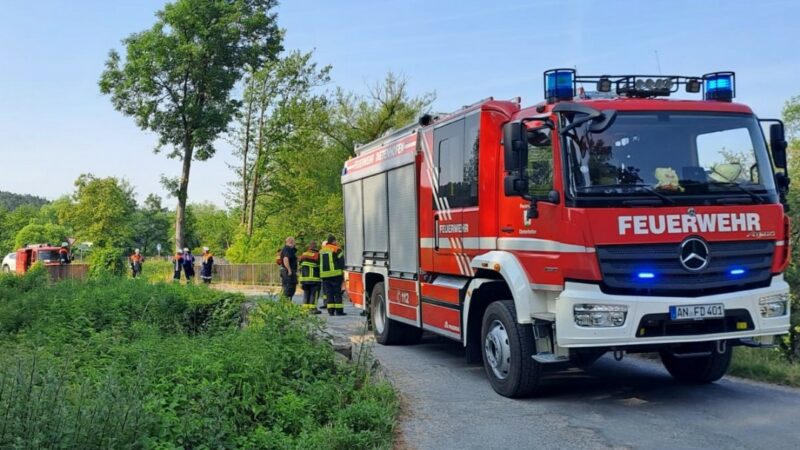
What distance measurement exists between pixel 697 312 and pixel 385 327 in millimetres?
5697

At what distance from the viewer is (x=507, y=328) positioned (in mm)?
7336

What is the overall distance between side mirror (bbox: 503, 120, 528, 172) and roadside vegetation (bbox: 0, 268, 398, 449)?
2.43 m

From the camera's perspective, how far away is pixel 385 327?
11430mm

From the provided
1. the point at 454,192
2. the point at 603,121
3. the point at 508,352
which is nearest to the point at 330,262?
the point at 454,192

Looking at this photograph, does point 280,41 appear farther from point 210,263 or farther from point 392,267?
point 392,267

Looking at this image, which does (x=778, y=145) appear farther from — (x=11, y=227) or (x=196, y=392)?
(x=11, y=227)

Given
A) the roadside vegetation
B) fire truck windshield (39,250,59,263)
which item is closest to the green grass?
the roadside vegetation

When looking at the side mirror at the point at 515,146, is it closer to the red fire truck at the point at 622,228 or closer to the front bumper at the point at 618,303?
the red fire truck at the point at 622,228

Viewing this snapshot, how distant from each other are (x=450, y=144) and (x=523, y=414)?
349 cm

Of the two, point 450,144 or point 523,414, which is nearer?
point 523,414

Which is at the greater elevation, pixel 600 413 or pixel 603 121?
pixel 603 121

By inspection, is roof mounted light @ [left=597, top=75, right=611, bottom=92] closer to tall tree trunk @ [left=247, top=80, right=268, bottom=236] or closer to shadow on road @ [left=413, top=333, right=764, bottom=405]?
shadow on road @ [left=413, top=333, right=764, bottom=405]

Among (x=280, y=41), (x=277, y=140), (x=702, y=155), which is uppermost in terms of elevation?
(x=280, y=41)

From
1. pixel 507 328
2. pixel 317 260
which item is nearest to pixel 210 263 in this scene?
pixel 317 260
